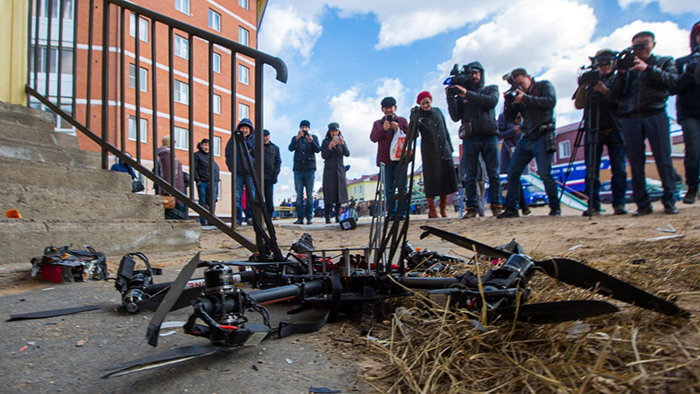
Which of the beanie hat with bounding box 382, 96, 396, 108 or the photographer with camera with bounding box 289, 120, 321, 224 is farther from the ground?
the beanie hat with bounding box 382, 96, 396, 108

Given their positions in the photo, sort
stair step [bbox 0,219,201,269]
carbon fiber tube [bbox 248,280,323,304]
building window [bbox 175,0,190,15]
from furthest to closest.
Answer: building window [bbox 175,0,190,15], stair step [bbox 0,219,201,269], carbon fiber tube [bbox 248,280,323,304]

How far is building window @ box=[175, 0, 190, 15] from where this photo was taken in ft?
87.5

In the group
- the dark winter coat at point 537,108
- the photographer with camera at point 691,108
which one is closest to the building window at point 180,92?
the dark winter coat at point 537,108

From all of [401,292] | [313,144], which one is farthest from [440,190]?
[401,292]

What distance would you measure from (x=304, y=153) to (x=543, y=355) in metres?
7.93

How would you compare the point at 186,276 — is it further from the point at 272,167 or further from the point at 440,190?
the point at 272,167

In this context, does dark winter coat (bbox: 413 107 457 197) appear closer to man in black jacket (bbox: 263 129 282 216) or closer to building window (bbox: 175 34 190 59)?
man in black jacket (bbox: 263 129 282 216)

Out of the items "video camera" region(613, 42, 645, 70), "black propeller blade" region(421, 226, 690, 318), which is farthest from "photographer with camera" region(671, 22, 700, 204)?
"black propeller blade" region(421, 226, 690, 318)

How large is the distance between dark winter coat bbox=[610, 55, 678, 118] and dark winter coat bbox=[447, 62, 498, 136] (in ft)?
5.05

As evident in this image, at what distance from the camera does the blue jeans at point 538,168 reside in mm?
5598

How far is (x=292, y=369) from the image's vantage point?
112 centimetres

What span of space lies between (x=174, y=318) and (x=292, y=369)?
76 centimetres

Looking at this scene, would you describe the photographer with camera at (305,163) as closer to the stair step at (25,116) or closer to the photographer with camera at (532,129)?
the photographer with camera at (532,129)

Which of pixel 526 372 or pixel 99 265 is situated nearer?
pixel 526 372
